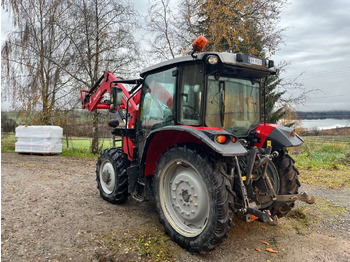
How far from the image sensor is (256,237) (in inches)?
136

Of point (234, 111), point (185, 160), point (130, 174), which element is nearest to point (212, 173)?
point (185, 160)

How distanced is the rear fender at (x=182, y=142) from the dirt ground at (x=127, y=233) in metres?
0.90

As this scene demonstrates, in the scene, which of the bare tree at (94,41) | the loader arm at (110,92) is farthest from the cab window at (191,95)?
the bare tree at (94,41)

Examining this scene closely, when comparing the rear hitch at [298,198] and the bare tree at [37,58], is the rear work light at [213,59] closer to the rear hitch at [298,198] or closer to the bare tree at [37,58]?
the rear hitch at [298,198]

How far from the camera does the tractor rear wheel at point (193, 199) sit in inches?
110

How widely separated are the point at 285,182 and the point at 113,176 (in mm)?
→ 2683

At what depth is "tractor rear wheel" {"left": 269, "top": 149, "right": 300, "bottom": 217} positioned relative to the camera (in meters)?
Answer: 3.67

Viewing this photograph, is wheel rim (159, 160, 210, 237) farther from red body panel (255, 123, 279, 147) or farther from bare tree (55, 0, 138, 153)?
bare tree (55, 0, 138, 153)

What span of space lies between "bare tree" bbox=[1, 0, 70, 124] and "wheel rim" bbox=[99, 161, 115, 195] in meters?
8.70

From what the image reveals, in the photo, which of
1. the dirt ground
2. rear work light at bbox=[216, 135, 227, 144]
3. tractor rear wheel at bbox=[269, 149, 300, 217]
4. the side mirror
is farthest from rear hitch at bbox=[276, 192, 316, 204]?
the side mirror

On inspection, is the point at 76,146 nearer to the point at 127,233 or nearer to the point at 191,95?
the point at 127,233

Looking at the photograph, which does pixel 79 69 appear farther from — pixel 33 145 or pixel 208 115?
pixel 208 115

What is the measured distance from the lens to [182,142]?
329cm

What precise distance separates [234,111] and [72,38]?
408 inches
